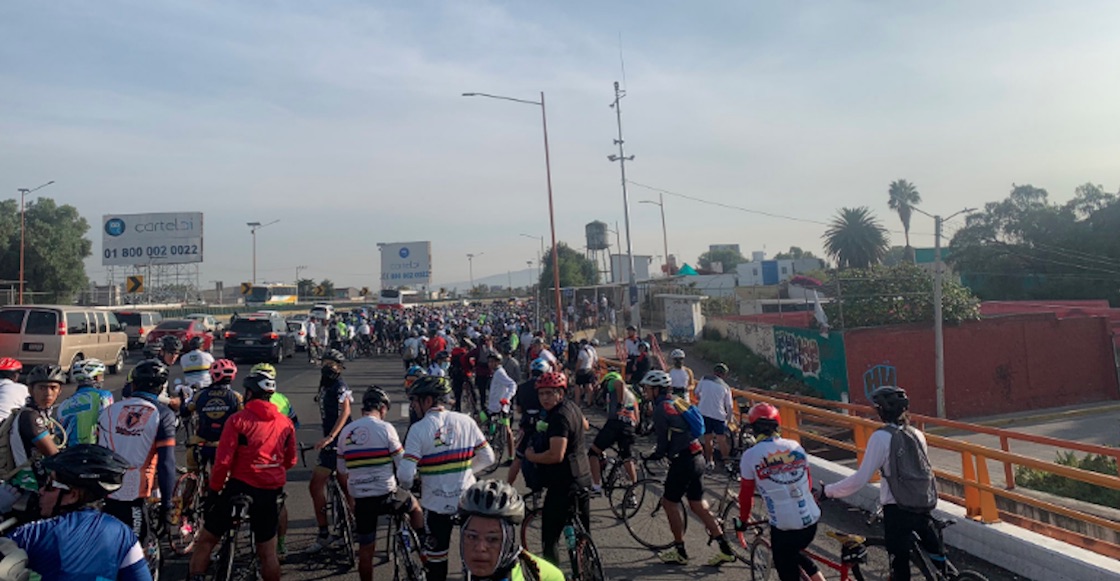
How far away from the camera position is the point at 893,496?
189 inches

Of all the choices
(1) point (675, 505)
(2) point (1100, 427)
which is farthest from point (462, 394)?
(2) point (1100, 427)

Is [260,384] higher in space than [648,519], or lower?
higher

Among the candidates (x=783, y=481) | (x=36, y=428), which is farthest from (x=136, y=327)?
(x=783, y=481)

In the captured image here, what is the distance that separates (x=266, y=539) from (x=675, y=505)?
11.4 ft

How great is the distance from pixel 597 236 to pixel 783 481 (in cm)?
5788

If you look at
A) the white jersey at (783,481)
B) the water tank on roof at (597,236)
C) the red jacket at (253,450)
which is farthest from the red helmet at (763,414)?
the water tank on roof at (597,236)

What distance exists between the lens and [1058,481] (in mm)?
11500

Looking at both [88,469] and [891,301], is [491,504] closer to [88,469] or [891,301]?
[88,469]

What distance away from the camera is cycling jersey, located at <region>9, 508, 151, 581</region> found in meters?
2.71

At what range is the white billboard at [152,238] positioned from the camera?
4803 centimetres

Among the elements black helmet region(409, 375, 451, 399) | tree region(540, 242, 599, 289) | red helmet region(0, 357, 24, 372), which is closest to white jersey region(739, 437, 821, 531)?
black helmet region(409, 375, 451, 399)

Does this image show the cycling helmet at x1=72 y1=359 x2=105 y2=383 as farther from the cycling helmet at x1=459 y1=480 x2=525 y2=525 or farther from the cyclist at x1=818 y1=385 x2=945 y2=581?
the cyclist at x1=818 y1=385 x2=945 y2=581

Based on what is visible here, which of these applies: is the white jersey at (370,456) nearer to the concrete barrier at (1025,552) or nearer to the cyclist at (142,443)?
the cyclist at (142,443)

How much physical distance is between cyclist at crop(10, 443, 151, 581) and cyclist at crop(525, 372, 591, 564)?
2889mm
